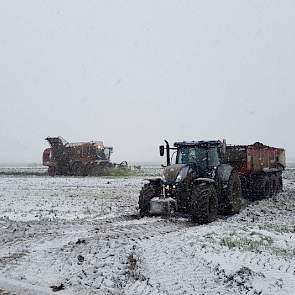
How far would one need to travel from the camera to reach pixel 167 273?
7805 mm

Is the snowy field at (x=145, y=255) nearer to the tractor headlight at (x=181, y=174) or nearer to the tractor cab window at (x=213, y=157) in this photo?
the tractor headlight at (x=181, y=174)

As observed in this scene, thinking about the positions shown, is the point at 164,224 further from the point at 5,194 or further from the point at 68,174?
the point at 68,174

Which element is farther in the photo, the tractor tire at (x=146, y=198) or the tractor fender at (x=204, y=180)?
the tractor tire at (x=146, y=198)

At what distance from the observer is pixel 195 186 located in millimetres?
13281

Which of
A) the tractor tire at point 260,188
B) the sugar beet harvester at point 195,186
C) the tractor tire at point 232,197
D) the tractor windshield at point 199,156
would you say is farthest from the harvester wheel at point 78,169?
the tractor tire at point 232,197

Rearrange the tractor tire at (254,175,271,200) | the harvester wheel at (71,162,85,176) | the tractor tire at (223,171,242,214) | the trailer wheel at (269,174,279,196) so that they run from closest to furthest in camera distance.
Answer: the tractor tire at (223,171,242,214) → the tractor tire at (254,175,271,200) → the trailer wheel at (269,174,279,196) → the harvester wheel at (71,162,85,176)

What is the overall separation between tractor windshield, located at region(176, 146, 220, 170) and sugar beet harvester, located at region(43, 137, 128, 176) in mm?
26223

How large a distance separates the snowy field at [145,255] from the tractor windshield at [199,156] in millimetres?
1908

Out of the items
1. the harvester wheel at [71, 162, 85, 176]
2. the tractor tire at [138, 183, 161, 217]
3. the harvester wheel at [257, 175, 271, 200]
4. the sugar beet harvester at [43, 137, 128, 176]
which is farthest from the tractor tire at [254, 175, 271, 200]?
the harvester wheel at [71, 162, 85, 176]

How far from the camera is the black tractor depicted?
42.8 ft

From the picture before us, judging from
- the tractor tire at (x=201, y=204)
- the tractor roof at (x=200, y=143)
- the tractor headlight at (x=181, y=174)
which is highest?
the tractor roof at (x=200, y=143)

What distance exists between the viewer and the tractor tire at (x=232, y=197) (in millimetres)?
14584

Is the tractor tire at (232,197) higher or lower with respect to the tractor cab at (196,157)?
lower

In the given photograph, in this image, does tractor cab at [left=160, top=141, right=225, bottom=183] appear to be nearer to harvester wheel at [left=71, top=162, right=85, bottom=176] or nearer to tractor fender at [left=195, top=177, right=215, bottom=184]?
tractor fender at [left=195, top=177, right=215, bottom=184]
